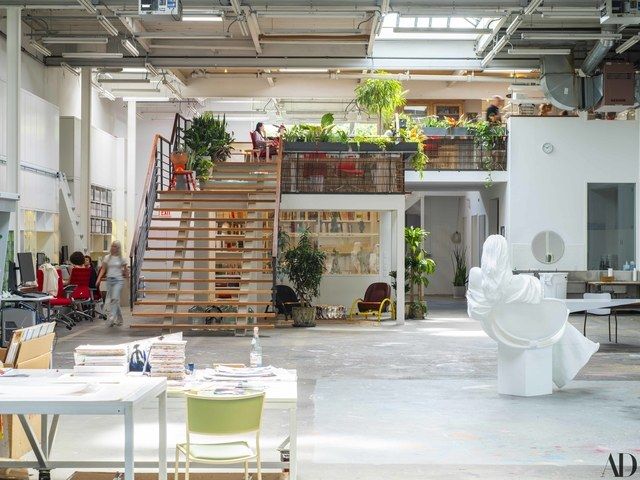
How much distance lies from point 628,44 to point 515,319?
975 cm

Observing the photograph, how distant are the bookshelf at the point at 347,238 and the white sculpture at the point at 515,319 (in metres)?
10.4

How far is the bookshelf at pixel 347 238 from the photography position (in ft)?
64.5

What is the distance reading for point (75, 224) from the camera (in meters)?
19.1

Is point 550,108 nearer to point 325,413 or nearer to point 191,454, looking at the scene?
point 325,413

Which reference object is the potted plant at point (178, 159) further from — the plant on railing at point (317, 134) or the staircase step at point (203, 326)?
the staircase step at point (203, 326)

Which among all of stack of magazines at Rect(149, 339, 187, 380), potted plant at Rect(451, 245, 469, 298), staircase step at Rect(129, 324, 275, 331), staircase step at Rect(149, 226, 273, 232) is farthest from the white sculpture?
potted plant at Rect(451, 245, 469, 298)

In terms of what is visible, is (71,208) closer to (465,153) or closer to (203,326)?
(203,326)

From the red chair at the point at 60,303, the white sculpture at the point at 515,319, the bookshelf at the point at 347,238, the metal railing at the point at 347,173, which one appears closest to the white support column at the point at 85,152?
the red chair at the point at 60,303

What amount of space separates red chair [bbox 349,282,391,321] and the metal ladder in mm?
5578

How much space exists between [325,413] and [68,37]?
11361 millimetres

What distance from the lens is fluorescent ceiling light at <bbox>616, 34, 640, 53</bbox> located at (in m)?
16.7

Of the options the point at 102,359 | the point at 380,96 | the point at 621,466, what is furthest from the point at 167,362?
the point at 380,96

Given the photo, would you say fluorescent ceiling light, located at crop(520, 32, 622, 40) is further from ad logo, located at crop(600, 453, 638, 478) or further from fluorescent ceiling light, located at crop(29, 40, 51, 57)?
ad logo, located at crop(600, 453, 638, 478)

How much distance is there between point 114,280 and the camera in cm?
1636
